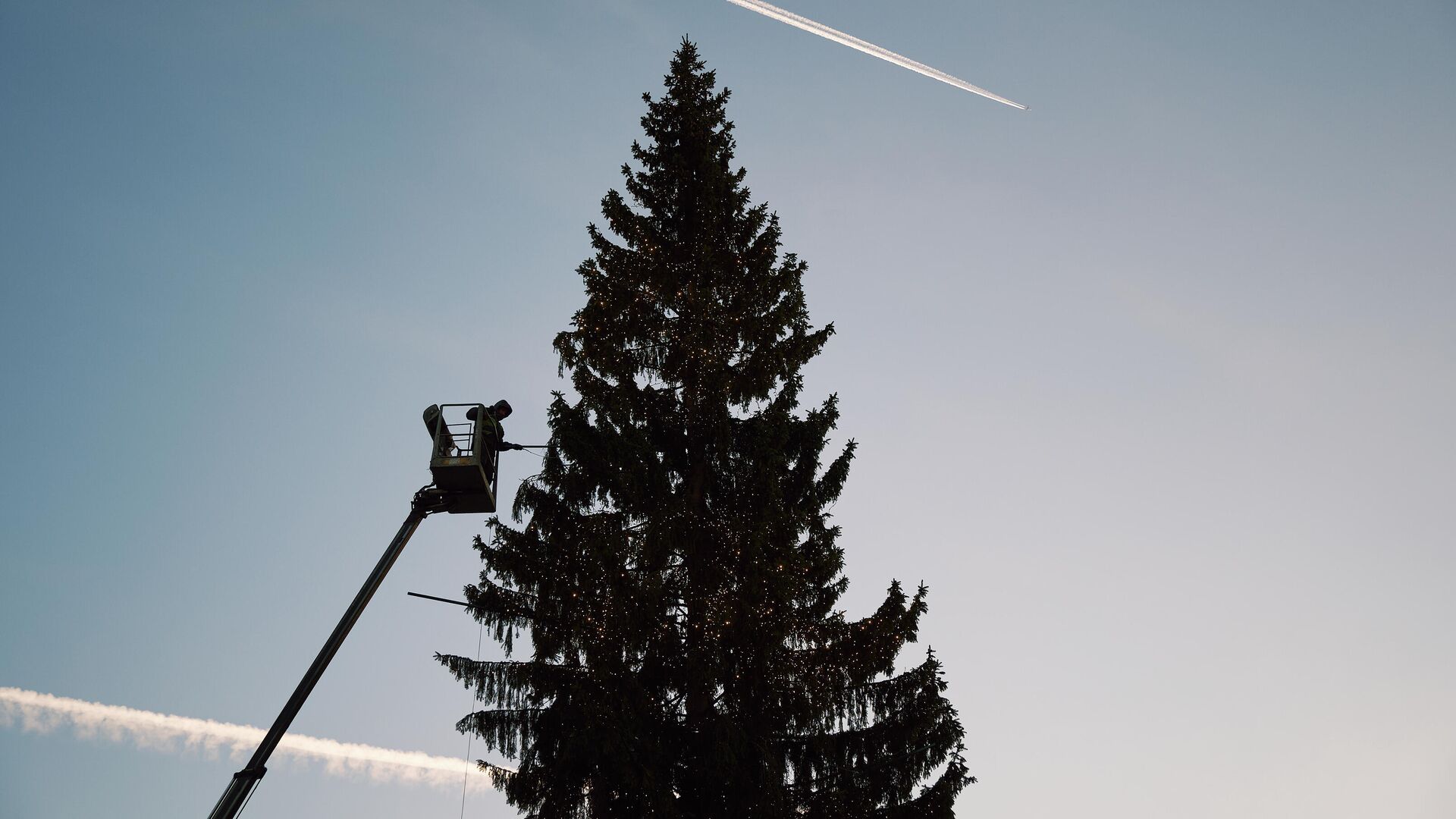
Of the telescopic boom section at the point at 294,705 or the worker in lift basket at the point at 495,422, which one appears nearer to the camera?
the telescopic boom section at the point at 294,705

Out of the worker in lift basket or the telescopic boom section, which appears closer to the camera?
the telescopic boom section

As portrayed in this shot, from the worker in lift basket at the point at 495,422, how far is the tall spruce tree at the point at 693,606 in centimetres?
138

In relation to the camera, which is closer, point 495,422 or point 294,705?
point 294,705

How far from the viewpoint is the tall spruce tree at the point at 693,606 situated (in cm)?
1224

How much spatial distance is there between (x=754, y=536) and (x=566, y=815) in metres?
3.96

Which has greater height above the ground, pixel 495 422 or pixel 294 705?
pixel 495 422

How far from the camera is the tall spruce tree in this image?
482 inches

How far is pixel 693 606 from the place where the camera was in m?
13.3

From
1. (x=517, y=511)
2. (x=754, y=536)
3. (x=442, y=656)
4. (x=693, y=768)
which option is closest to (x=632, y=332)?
(x=517, y=511)

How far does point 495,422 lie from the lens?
16500 millimetres

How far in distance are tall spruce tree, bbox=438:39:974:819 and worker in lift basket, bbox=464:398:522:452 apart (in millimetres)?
1379

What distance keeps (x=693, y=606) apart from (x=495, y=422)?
16.7ft

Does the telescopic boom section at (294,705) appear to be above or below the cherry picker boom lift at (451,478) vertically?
below

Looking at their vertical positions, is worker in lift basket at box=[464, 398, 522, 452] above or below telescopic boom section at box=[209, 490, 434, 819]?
above
